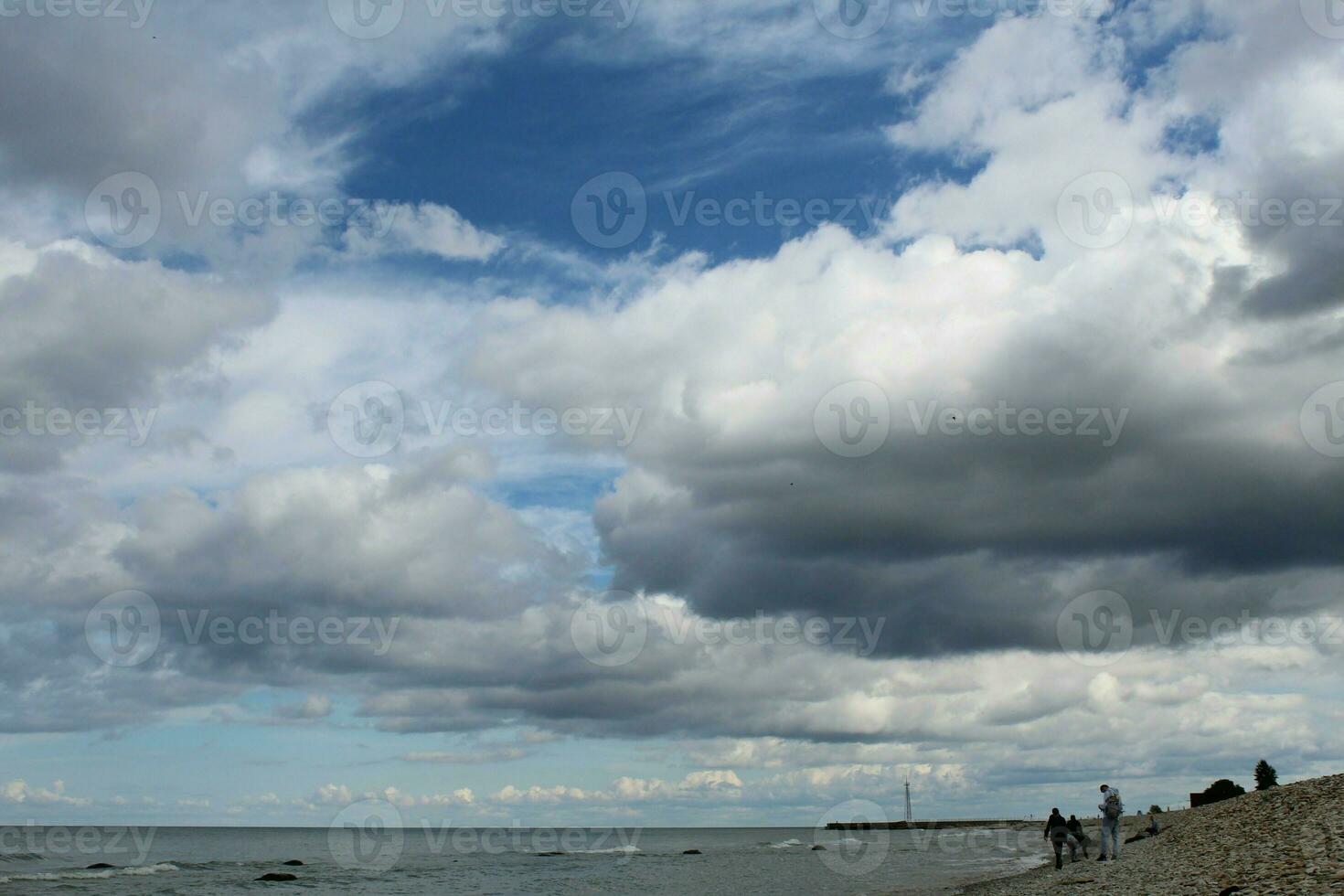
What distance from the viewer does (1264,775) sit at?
241 feet

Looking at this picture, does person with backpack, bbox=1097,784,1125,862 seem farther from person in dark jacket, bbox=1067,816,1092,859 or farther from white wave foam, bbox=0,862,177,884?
white wave foam, bbox=0,862,177,884

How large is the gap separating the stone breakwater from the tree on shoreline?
28223 millimetres

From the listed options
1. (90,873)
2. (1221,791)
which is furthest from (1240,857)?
(90,873)

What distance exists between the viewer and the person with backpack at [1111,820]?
43.8 meters

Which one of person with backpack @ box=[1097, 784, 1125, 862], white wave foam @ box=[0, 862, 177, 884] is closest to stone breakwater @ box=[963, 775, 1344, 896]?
person with backpack @ box=[1097, 784, 1125, 862]

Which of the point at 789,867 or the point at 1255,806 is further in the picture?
the point at 789,867

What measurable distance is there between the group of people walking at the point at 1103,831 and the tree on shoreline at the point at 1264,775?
1128 inches

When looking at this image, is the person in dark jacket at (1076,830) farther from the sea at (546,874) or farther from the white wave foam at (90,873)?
the white wave foam at (90,873)

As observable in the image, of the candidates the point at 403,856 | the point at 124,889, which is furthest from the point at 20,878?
the point at 403,856

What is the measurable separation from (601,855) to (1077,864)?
281 ft

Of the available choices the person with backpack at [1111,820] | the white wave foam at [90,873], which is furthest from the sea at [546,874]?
the person with backpack at [1111,820]

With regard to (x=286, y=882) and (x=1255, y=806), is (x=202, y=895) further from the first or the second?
(x=1255, y=806)

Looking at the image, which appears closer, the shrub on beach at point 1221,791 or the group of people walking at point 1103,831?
the group of people walking at point 1103,831

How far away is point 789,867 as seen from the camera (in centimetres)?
8981
